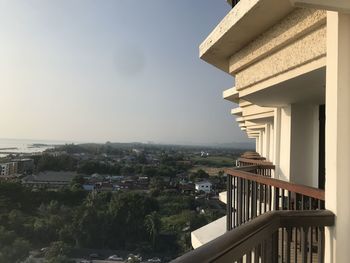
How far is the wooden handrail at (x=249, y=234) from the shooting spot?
4.39 feet

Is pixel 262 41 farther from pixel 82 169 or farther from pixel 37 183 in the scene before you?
pixel 82 169

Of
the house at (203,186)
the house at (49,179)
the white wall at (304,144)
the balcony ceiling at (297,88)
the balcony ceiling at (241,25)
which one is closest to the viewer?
the balcony ceiling at (241,25)

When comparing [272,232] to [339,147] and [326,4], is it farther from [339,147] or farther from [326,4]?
[326,4]

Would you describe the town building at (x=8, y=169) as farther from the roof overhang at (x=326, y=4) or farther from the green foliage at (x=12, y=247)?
the roof overhang at (x=326, y=4)

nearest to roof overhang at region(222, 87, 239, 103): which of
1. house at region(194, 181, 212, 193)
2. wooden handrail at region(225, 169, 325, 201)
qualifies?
wooden handrail at region(225, 169, 325, 201)

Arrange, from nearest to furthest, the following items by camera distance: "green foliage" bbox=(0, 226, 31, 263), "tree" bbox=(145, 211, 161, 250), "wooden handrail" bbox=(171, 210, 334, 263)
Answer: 1. "wooden handrail" bbox=(171, 210, 334, 263)
2. "green foliage" bbox=(0, 226, 31, 263)
3. "tree" bbox=(145, 211, 161, 250)

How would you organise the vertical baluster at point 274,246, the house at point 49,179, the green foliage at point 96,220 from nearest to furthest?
the vertical baluster at point 274,246 < the green foliage at point 96,220 < the house at point 49,179

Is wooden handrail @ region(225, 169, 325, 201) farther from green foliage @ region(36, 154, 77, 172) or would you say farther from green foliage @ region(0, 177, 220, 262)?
green foliage @ region(36, 154, 77, 172)

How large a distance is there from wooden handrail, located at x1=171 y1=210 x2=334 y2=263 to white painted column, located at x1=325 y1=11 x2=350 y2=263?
86 millimetres

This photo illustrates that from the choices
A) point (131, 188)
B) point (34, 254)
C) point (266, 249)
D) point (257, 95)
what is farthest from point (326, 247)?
point (131, 188)

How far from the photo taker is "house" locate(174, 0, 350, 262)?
83.7 inches

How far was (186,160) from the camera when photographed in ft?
213

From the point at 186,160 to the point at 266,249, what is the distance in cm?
6296

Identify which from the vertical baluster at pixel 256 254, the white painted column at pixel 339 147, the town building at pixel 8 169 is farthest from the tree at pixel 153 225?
the vertical baluster at pixel 256 254
